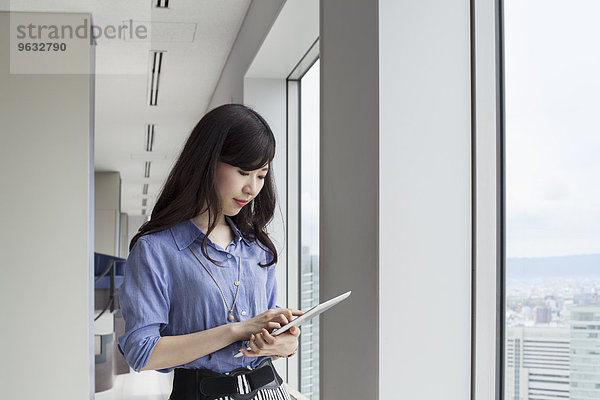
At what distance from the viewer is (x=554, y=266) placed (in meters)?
1.43

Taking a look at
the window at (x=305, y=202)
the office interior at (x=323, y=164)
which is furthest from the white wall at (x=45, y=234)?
the window at (x=305, y=202)

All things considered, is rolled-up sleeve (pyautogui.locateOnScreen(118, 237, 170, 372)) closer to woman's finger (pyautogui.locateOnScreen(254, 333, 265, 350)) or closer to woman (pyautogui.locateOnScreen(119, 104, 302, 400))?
woman (pyautogui.locateOnScreen(119, 104, 302, 400))

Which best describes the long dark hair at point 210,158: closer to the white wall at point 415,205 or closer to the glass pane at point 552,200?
the white wall at point 415,205

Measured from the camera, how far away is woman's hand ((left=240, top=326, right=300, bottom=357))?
1363mm

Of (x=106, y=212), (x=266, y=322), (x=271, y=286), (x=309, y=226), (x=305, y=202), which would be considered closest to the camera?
(x=266, y=322)

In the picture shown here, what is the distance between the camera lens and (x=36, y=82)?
13.0ft

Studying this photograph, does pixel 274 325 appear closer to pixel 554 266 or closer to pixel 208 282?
pixel 208 282

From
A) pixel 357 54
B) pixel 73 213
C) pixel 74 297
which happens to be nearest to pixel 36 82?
pixel 73 213

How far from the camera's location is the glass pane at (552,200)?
131 cm

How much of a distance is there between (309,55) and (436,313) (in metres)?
2.35

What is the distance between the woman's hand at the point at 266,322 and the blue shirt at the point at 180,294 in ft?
0.26

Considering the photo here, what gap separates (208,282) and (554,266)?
2.51 feet

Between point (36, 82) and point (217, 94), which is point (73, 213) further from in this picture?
point (217, 94)

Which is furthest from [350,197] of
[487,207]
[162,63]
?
[162,63]
